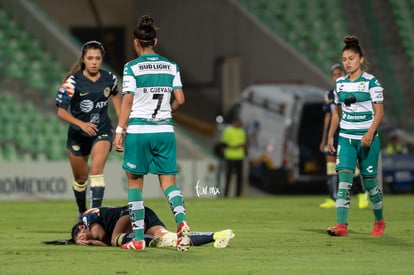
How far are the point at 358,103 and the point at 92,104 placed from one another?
11.4 feet

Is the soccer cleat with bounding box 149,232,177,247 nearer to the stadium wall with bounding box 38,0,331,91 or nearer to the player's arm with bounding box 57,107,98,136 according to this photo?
the player's arm with bounding box 57,107,98,136

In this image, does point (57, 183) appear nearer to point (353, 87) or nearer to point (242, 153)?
point (242, 153)

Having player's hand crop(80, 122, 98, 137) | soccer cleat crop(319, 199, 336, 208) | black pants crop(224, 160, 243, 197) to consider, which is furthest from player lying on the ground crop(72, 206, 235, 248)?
black pants crop(224, 160, 243, 197)

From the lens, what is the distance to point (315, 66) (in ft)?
114

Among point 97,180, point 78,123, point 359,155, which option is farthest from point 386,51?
point 359,155


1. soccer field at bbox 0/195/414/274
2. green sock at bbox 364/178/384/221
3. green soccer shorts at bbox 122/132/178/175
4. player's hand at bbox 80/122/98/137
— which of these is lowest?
soccer field at bbox 0/195/414/274

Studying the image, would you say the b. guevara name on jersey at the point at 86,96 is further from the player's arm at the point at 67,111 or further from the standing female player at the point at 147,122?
the standing female player at the point at 147,122

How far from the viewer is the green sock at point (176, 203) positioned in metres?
12.3

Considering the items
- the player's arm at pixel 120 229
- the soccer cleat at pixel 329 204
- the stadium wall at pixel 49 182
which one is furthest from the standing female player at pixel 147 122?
the stadium wall at pixel 49 182

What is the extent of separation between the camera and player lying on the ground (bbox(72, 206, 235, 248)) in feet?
42.1

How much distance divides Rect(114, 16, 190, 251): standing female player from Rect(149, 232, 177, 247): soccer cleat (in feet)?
1.22

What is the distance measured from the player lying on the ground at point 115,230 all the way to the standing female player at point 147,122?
418mm

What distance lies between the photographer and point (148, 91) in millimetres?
12375

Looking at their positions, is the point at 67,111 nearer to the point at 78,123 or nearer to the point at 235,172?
the point at 78,123
